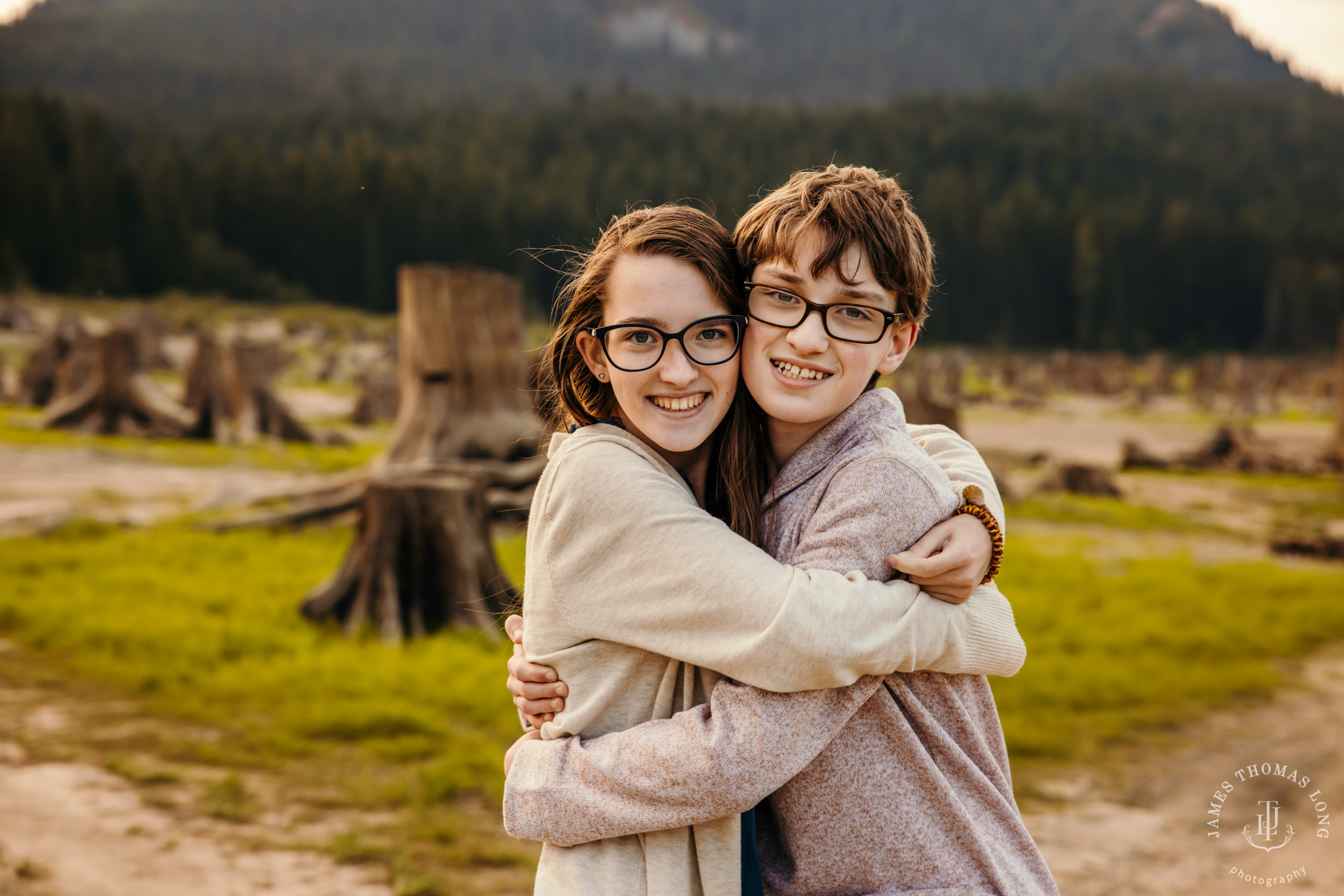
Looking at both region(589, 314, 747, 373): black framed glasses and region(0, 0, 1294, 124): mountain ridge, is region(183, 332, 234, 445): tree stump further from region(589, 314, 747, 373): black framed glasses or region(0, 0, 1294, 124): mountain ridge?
region(0, 0, 1294, 124): mountain ridge

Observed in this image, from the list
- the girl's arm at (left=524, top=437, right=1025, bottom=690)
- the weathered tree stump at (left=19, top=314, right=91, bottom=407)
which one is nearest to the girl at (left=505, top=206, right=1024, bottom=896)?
the girl's arm at (left=524, top=437, right=1025, bottom=690)

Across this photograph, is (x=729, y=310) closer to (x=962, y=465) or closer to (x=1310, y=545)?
(x=962, y=465)

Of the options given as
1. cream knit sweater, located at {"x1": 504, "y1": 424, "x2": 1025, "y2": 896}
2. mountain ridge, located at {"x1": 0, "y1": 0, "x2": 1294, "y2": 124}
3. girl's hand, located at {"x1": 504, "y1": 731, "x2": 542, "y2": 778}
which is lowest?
girl's hand, located at {"x1": 504, "y1": 731, "x2": 542, "y2": 778}

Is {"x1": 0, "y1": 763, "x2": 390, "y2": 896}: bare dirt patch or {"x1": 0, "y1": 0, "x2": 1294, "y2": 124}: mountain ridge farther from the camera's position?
{"x1": 0, "y1": 0, "x2": 1294, "y2": 124}: mountain ridge

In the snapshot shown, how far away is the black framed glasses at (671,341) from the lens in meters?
1.73

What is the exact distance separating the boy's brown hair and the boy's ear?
0.04 m

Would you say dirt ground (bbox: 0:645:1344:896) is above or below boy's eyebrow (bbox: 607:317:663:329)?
below

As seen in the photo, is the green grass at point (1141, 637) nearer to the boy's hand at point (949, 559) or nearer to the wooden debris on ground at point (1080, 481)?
the wooden debris on ground at point (1080, 481)

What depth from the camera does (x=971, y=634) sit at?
169 cm

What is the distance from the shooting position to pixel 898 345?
185 centimetres

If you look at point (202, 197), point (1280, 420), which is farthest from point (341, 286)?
point (1280, 420)

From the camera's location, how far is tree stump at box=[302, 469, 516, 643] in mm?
5699

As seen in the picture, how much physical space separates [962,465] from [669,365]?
704mm

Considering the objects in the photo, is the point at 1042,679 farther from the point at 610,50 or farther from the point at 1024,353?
the point at 610,50
